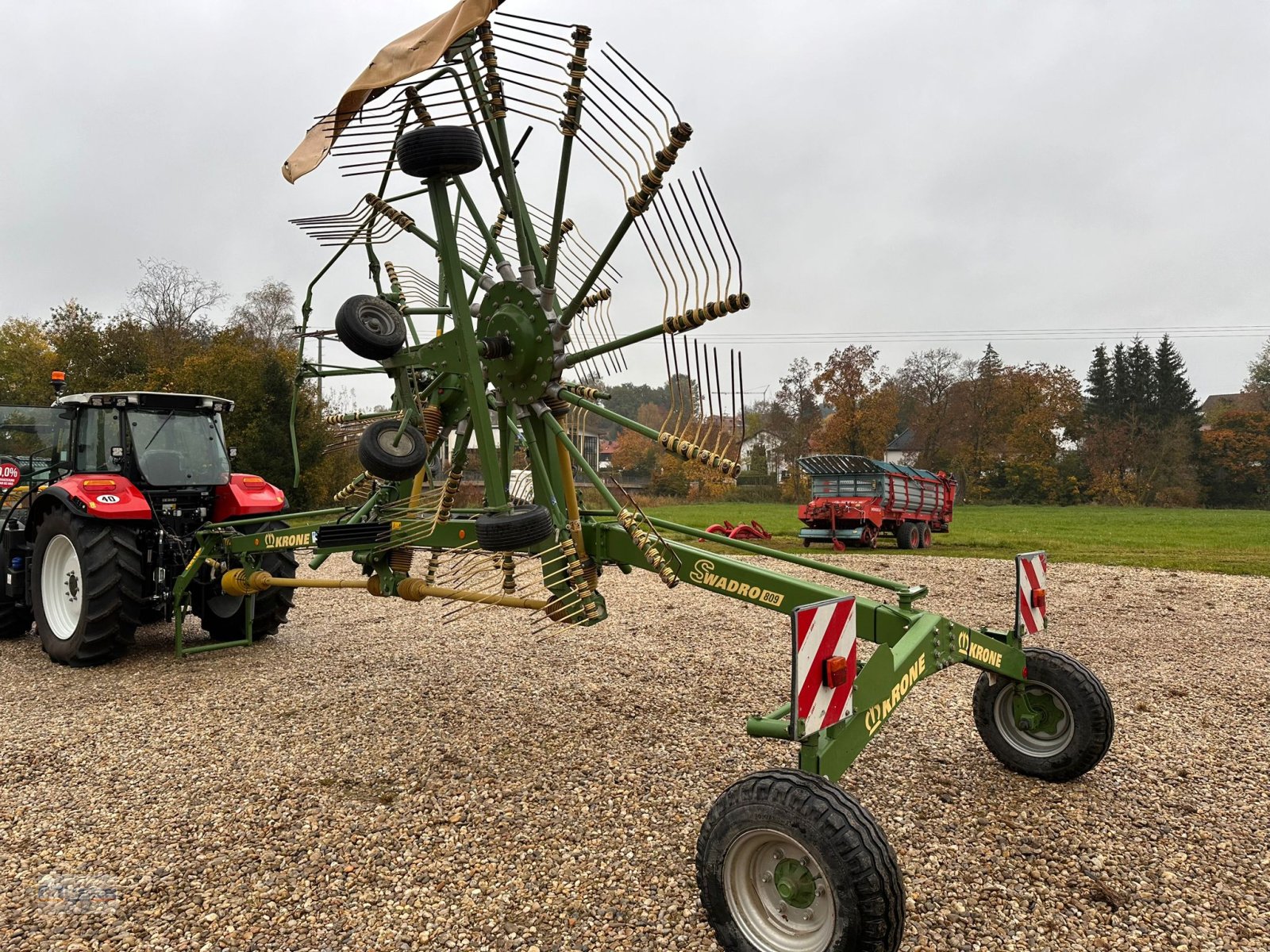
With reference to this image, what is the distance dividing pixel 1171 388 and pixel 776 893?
57.9 meters

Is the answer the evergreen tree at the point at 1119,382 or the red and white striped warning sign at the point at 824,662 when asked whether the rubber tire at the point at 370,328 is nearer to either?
the red and white striped warning sign at the point at 824,662

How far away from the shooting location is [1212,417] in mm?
→ 46625

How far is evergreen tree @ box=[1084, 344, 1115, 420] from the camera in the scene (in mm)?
50969

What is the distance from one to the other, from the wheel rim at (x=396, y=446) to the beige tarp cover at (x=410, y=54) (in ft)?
5.02

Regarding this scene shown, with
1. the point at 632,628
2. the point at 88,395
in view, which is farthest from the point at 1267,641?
the point at 88,395

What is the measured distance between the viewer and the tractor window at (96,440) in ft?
22.7

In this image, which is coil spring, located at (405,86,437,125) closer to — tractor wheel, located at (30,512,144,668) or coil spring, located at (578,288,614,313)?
Result: coil spring, located at (578,288,614,313)

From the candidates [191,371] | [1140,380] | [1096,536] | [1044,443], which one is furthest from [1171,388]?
[191,371]

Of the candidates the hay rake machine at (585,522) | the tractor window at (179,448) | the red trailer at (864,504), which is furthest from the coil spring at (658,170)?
the red trailer at (864,504)

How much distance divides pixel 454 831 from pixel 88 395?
556 cm

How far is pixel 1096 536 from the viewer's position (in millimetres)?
19766

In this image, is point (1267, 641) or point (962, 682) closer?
point (962, 682)

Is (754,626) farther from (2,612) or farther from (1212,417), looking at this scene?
(1212,417)

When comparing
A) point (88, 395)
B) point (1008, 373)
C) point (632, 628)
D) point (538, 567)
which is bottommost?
point (632, 628)
